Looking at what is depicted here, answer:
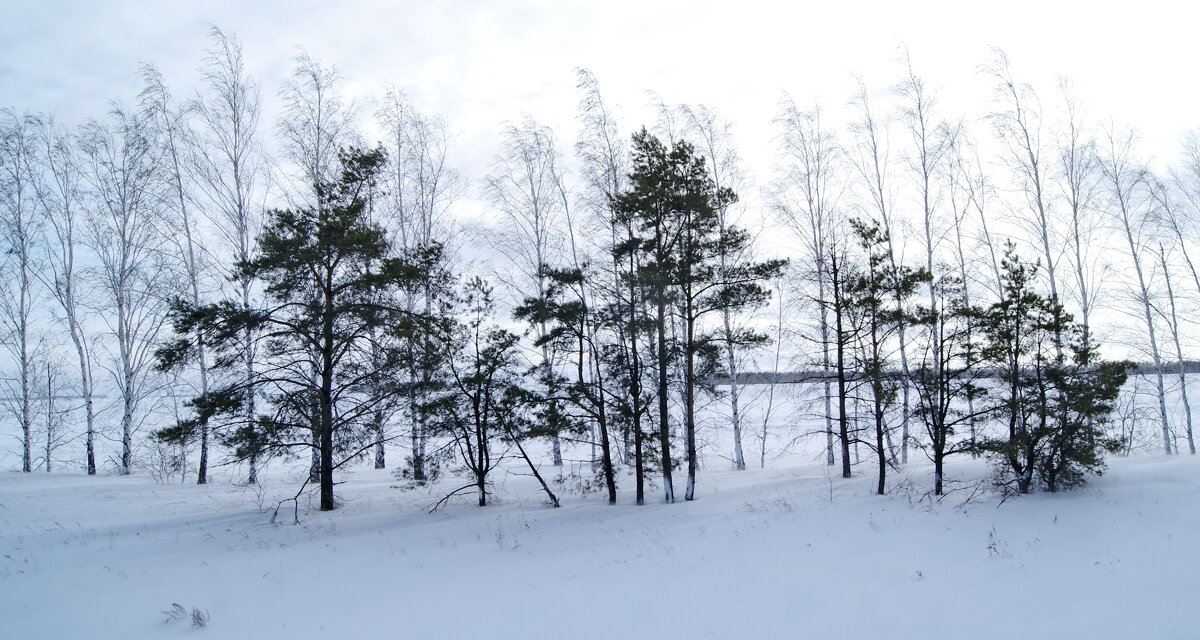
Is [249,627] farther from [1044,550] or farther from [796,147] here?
[796,147]

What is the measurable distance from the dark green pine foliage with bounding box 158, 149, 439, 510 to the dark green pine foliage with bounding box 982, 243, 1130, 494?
13.7m

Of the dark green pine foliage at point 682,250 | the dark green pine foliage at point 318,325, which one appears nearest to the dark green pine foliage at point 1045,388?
the dark green pine foliage at point 682,250

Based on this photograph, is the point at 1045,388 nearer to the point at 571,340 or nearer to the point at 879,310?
the point at 879,310

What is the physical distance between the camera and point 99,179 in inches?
730

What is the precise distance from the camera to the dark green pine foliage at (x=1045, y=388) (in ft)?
39.1

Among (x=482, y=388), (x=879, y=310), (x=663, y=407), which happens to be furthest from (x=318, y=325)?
(x=879, y=310)

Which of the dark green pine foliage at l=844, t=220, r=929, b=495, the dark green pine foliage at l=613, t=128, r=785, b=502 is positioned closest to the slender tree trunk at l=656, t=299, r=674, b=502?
the dark green pine foliage at l=613, t=128, r=785, b=502

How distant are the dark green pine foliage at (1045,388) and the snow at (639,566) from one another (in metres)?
0.82

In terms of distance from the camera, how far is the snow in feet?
23.8

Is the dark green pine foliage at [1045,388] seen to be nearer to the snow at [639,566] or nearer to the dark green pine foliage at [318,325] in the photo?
the snow at [639,566]

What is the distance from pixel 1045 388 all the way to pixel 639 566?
32.6 feet

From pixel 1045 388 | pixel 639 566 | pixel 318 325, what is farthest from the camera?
pixel 318 325

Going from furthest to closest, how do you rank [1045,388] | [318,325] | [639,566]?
[318,325], [1045,388], [639,566]

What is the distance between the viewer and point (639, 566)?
9430mm
